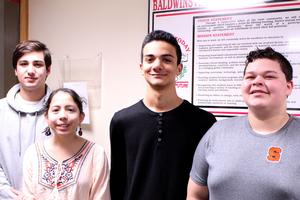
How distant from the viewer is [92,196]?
141 centimetres

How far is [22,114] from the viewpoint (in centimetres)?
161

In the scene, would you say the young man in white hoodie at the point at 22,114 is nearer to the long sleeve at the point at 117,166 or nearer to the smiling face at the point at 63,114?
the smiling face at the point at 63,114

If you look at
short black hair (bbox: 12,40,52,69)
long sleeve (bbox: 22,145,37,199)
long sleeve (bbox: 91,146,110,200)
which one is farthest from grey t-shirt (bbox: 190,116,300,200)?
short black hair (bbox: 12,40,52,69)

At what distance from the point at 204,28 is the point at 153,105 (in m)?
0.74

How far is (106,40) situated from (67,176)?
1112mm

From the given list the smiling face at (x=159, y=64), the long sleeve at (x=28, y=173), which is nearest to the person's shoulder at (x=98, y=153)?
the long sleeve at (x=28, y=173)

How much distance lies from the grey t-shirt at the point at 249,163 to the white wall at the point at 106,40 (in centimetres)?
97

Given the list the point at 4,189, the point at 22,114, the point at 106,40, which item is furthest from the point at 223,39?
the point at 4,189

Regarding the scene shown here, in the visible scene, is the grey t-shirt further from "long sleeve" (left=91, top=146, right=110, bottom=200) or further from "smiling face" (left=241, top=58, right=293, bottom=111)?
"long sleeve" (left=91, top=146, right=110, bottom=200)

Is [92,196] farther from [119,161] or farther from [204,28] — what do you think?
[204,28]

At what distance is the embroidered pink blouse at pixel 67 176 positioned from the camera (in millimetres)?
1377

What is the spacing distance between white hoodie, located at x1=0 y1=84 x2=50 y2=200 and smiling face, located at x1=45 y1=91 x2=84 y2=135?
0.17 meters

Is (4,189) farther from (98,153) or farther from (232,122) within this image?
(232,122)

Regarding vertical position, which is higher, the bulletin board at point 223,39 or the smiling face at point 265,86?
the bulletin board at point 223,39
